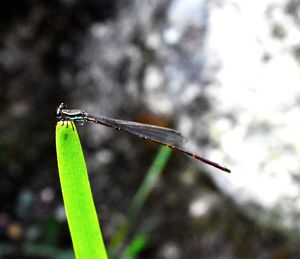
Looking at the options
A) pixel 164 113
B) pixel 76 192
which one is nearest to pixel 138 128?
Answer: pixel 76 192

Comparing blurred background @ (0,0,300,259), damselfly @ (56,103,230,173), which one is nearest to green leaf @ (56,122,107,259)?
damselfly @ (56,103,230,173)

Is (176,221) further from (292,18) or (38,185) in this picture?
(292,18)

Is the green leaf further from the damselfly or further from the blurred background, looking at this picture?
the blurred background

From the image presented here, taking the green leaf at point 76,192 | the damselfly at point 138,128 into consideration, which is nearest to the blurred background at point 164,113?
the damselfly at point 138,128

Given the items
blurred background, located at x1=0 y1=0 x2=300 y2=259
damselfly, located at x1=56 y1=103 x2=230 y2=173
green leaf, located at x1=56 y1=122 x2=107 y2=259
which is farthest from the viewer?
blurred background, located at x1=0 y1=0 x2=300 y2=259

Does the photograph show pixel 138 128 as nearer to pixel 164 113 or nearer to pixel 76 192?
pixel 76 192

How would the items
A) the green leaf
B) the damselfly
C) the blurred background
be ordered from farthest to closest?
the blurred background → the damselfly → the green leaf
